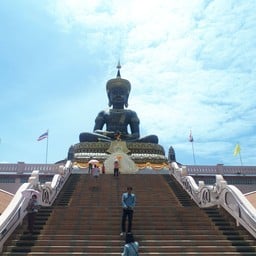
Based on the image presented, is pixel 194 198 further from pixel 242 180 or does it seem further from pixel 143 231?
pixel 242 180

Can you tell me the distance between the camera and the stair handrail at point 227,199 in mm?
9188

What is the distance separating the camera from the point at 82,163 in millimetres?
25344

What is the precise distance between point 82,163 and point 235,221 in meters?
16.5

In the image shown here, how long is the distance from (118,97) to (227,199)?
2223cm

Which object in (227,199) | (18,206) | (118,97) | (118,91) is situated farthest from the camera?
(118,91)

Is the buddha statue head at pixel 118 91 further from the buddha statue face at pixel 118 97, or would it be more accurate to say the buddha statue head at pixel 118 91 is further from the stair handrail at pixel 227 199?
the stair handrail at pixel 227 199

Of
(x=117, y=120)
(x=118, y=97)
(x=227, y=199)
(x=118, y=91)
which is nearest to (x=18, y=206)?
(x=227, y=199)

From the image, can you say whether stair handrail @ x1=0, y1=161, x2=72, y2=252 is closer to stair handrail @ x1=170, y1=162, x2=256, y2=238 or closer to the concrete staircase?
the concrete staircase

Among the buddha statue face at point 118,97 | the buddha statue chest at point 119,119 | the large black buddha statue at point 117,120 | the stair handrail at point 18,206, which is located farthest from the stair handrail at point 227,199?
the buddha statue face at point 118,97

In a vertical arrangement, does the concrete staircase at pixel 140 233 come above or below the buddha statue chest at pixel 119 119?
below

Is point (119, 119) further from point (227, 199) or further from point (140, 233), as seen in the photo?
point (140, 233)

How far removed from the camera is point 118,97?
105 feet

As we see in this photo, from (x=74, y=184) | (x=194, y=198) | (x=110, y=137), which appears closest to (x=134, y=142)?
(x=110, y=137)

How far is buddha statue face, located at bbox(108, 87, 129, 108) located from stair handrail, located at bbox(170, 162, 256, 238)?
17575 mm
